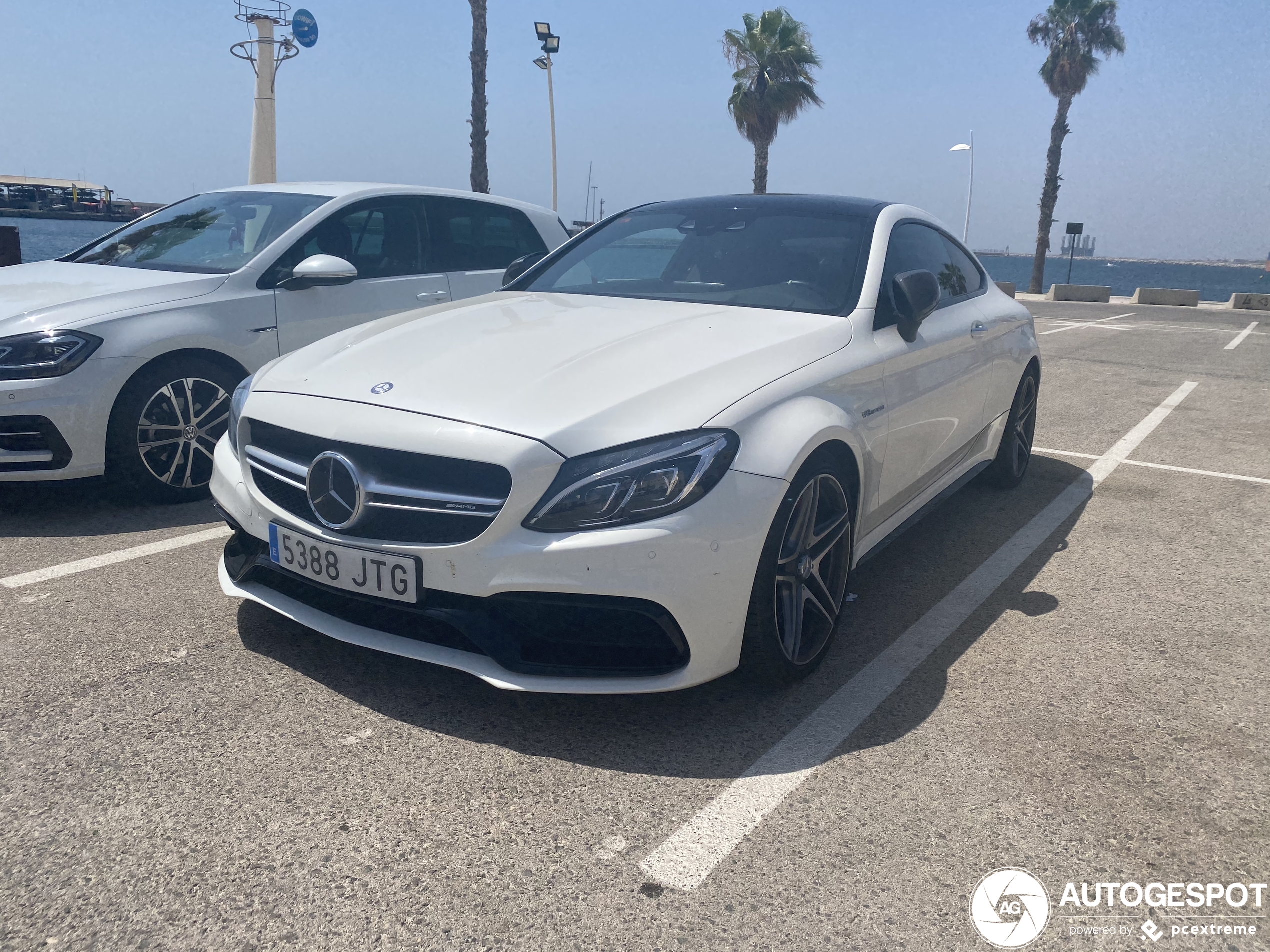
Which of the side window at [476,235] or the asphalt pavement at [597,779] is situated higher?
the side window at [476,235]

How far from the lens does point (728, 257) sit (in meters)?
3.85

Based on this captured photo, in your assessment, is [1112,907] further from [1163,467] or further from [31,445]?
[1163,467]

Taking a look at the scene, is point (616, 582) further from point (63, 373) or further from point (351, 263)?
point (351, 263)

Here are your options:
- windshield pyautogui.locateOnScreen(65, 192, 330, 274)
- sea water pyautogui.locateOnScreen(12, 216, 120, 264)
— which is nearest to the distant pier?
sea water pyautogui.locateOnScreen(12, 216, 120, 264)

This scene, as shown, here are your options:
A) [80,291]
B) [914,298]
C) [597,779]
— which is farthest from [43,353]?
[914,298]

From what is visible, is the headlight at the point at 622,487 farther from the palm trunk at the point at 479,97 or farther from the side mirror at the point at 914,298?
the palm trunk at the point at 479,97

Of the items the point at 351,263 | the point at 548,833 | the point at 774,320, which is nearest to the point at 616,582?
the point at 548,833

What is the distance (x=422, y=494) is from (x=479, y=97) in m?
19.6

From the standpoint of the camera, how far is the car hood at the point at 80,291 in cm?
426

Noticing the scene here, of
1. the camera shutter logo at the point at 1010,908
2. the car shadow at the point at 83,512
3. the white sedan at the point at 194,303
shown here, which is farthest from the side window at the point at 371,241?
the camera shutter logo at the point at 1010,908

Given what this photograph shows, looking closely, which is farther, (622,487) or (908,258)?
(908,258)

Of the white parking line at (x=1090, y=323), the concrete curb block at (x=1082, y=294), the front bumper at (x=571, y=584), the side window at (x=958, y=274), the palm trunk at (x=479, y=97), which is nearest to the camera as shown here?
the front bumper at (x=571, y=584)

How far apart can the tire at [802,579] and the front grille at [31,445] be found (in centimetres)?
316

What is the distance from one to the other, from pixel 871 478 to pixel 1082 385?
7.61m
